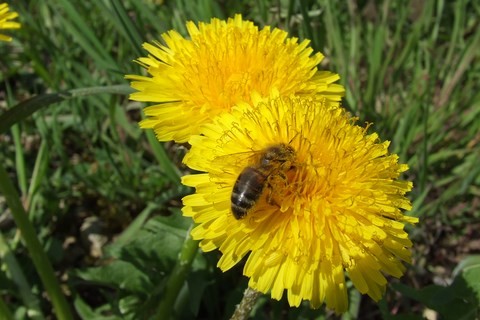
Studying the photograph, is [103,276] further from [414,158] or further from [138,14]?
[414,158]

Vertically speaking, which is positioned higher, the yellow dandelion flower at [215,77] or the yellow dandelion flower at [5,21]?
the yellow dandelion flower at [5,21]

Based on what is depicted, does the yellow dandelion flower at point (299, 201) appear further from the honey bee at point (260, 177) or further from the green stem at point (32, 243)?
the green stem at point (32, 243)

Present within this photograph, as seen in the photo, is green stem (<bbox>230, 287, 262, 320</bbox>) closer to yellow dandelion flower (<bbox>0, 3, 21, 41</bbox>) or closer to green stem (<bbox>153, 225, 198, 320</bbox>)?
green stem (<bbox>153, 225, 198, 320</bbox>)

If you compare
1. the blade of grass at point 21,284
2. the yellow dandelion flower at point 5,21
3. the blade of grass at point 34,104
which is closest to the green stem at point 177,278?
the blade of grass at point 21,284

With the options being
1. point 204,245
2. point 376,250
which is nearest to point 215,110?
point 204,245

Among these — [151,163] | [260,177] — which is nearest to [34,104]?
[260,177]

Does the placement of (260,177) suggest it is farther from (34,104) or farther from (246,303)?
(34,104)
